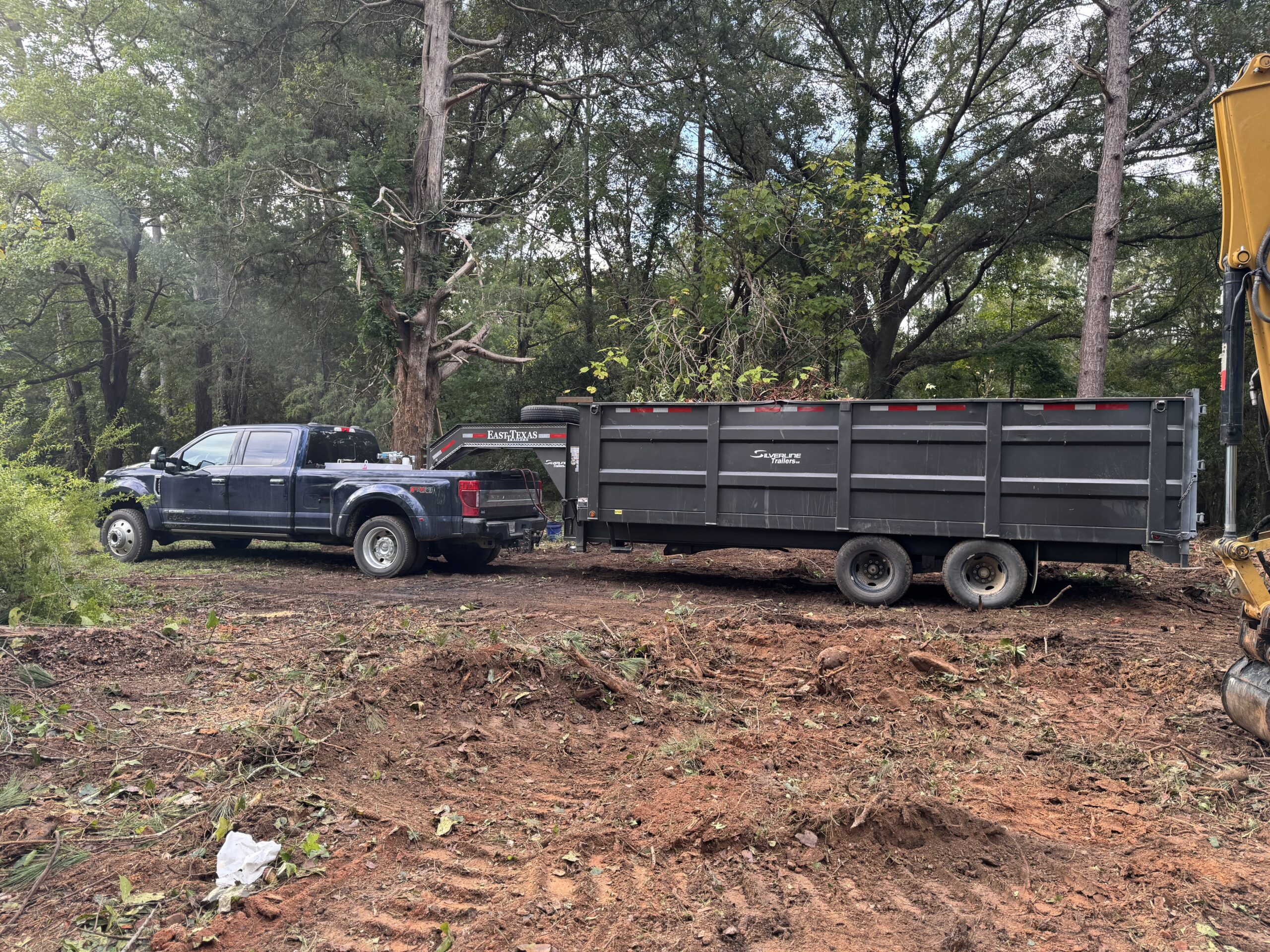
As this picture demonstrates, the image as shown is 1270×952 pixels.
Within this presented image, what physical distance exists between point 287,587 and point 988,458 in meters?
8.11

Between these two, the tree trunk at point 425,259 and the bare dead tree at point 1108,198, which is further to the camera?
the tree trunk at point 425,259

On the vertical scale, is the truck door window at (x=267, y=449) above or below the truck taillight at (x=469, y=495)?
above

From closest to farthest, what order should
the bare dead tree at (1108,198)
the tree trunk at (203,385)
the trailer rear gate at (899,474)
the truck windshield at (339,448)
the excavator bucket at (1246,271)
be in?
the excavator bucket at (1246,271)
the trailer rear gate at (899,474)
the truck windshield at (339,448)
the bare dead tree at (1108,198)
the tree trunk at (203,385)

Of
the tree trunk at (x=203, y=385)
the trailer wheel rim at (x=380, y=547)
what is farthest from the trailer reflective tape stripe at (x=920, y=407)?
the tree trunk at (x=203, y=385)

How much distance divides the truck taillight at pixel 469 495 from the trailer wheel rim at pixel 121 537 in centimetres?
522

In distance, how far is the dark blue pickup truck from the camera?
1127 centimetres

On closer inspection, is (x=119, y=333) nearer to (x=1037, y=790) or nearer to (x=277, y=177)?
(x=277, y=177)

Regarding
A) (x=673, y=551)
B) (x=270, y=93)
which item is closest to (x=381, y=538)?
(x=673, y=551)

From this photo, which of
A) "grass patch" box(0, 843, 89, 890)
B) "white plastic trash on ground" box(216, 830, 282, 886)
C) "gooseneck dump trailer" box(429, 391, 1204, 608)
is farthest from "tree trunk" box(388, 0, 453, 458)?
"white plastic trash on ground" box(216, 830, 282, 886)

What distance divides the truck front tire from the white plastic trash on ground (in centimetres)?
1048

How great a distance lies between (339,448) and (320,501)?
107cm

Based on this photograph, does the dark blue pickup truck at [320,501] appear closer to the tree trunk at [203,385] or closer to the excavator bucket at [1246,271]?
the excavator bucket at [1246,271]

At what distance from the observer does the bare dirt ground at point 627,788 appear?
10.5 feet

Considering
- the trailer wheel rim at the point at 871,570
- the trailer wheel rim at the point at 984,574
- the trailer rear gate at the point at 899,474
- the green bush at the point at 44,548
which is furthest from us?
the trailer wheel rim at the point at 871,570
